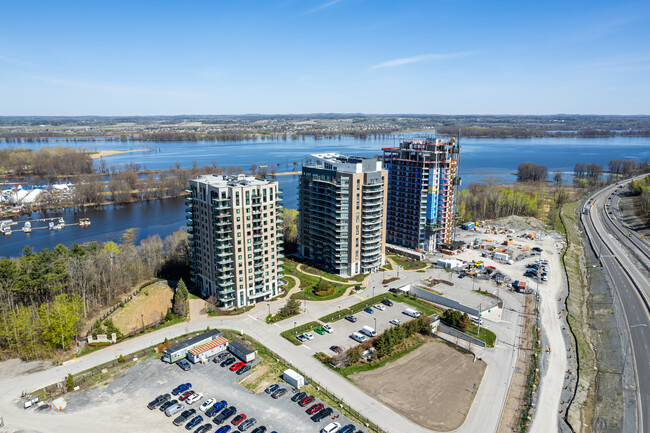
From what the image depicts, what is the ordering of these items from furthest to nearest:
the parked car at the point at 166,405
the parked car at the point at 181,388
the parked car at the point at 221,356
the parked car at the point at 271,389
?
the parked car at the point at 221,356 → the parked car at the point at 271,389 → the parked car at the point at 181,388 → the parked car at the point at 166,405

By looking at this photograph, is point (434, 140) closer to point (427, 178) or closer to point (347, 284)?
point (427, 178)

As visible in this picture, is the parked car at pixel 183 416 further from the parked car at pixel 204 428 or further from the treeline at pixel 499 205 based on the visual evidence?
the treeline at pixel 499 205

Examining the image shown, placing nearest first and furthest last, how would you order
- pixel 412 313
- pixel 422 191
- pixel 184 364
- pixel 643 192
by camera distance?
pixel 184 364 < pixel 412 313 < pixel 422 191 < pixel 643 192

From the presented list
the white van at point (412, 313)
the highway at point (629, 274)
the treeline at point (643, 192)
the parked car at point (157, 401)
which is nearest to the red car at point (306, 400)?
the parked car at point (157, 401)

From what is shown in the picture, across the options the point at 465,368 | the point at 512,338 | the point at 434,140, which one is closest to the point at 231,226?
the point at 465,368

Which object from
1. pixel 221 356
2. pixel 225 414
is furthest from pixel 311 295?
pixel 225 414

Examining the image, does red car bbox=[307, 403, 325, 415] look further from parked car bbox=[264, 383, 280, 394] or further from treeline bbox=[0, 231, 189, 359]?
treeline bbox=[0, 231, 189, 359]

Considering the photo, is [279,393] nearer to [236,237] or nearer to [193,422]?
[193,422]
